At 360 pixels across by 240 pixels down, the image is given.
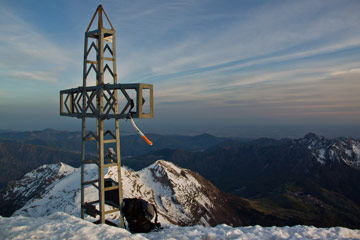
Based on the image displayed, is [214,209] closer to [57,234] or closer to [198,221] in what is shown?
[198,221]

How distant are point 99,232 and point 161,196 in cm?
9169

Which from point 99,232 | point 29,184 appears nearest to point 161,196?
point 99,232

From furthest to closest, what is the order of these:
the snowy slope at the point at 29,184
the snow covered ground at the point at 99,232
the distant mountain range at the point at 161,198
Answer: the snowy slope at the point at 29,184 < the distant mountain range at the point at 161,198 < the snow covered ground at the point at 99,232

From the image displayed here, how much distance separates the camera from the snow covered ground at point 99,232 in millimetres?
9641

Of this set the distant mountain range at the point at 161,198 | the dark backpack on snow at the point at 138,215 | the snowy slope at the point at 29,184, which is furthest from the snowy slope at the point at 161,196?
the dark backpack on snow at the point at 138,215

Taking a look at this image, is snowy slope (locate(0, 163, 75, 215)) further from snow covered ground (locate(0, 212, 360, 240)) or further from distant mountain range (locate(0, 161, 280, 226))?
snow covered ground (locate(0, 212, 360, 240))

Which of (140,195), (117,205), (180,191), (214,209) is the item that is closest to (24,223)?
(117,205)

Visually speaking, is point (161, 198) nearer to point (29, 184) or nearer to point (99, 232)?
point (99, 232)

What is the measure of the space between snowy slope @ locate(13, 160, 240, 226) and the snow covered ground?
5996 cm

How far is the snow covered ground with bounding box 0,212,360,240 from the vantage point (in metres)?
9.64

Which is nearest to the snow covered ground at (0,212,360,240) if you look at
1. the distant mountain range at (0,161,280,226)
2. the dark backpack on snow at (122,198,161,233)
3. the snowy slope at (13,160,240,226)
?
the dark backpack on snow at (122,198,161,233)

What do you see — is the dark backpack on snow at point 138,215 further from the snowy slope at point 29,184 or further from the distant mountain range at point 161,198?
the snowy slope at point 29,184

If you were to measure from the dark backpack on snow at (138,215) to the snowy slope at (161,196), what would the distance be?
58.1 metres

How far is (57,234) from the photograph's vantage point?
974 centimetres
